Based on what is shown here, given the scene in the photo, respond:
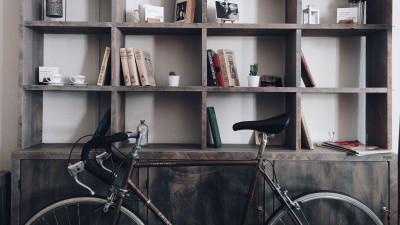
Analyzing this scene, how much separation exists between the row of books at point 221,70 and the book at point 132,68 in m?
0.47

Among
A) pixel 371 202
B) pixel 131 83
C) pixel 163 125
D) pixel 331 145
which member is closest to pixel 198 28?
pixel 131 83

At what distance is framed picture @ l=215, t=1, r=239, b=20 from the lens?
2172mm

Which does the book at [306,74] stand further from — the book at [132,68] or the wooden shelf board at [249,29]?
the book at [132,68]

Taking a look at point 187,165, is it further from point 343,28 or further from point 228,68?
point 343,28

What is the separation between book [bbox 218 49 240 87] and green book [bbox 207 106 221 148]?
199 mm

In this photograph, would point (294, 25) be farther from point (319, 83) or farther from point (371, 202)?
point (371, 202)

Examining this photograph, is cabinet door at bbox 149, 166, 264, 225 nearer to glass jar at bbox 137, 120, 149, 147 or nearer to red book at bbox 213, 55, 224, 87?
glass jar at bbox 137, 120, 149, 147

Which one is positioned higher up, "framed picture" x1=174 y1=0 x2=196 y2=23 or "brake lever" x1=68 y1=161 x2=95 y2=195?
"framed picture" x1=174 y1=0 x2=196 y2=23

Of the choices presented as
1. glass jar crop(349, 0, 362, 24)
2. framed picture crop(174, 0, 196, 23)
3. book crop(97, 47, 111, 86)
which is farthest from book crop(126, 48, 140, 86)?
glass jar crop(349, 0, 362, 24)

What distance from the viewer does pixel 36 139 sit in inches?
90.3

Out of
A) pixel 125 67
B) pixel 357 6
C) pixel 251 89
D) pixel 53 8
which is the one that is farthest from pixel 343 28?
pixel 53 8

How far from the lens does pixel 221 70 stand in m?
2.19

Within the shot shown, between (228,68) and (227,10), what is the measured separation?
0.38m

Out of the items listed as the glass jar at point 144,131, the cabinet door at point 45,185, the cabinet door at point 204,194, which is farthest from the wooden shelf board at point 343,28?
the cabinet door at point 45,185
